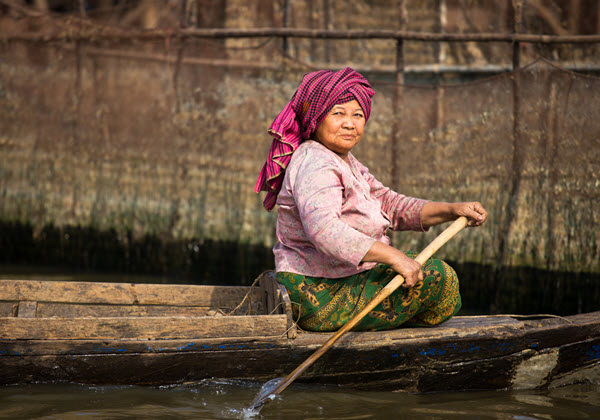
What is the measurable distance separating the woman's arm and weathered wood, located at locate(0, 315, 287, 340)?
94 centimetres

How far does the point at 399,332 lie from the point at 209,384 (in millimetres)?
949

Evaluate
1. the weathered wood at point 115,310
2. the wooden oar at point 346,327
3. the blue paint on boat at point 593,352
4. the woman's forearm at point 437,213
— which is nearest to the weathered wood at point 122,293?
the weathered wood at point 115,310

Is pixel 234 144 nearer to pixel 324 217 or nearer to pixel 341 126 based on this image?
pixel 341 126

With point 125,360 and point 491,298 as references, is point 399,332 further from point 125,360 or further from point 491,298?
point 491,298

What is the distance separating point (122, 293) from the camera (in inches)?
153

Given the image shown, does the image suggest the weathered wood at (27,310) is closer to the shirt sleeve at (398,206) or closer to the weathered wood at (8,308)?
the weathered wood at (8,308)

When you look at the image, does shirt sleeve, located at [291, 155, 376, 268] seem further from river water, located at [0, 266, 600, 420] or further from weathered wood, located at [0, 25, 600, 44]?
weathered wood, located at [0, 25, 600, 44]

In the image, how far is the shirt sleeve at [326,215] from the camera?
2.84 metres

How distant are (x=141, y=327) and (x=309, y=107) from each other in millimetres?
1291

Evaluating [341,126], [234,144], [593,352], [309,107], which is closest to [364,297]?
[341,126]

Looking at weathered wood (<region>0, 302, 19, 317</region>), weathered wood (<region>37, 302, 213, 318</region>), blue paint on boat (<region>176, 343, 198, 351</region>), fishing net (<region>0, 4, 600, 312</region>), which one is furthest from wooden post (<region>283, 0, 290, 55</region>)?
blue paint on boat (<region>176, 343, 198, 351</region>)

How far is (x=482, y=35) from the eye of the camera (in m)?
5.36

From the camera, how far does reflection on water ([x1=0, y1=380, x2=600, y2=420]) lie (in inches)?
119

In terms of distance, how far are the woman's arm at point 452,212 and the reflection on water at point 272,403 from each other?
0.87m
